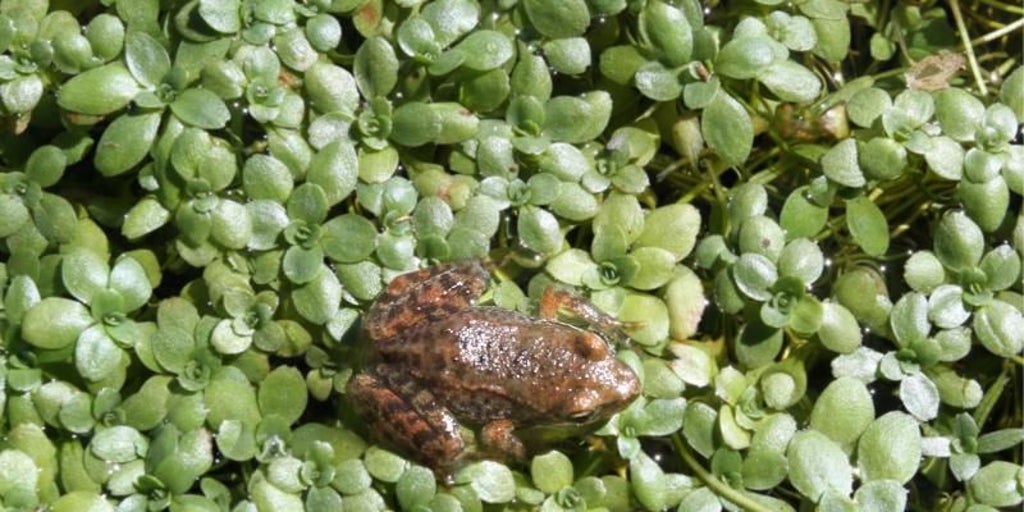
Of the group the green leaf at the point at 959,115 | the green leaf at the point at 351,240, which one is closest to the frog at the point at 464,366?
the green leaf at the point at 351,240

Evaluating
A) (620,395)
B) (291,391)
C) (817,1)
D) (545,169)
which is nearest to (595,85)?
(545,169)

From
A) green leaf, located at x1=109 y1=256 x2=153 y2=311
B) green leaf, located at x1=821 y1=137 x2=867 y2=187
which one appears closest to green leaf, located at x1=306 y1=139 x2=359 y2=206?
green leaf, located at x1=109 y1=256 x2=153 y2=311

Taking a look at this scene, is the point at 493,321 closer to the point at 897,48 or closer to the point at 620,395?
the point at 620,395

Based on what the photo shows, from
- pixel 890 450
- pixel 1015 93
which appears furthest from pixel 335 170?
pixel 1015 93

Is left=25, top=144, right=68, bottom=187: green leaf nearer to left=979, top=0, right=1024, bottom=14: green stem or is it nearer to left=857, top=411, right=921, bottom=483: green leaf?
left=857, top=411, right=921, bottom=483: green leaf

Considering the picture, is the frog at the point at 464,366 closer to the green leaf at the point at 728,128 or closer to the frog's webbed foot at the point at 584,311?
the frog's webbed foot at the point at 584,311
